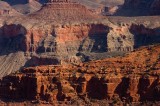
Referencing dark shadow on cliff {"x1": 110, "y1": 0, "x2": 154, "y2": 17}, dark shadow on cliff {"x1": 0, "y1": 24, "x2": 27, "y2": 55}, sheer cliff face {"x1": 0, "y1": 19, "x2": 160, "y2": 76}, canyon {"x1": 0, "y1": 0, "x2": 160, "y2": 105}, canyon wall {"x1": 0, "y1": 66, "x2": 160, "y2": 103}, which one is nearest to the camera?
canyon wall {"x1": 0, "y1": 66, "x2": 160, "y2": 103}

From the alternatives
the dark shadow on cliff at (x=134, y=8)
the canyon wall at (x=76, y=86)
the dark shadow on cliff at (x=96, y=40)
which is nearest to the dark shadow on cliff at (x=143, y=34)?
the dark shadow on cliff at (x=96, y=40)

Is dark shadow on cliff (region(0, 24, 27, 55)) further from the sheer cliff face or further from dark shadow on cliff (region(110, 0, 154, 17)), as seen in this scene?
dark shadow on cliff (region(110, 0, 154, 17))

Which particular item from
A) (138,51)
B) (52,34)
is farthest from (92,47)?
(138,51)

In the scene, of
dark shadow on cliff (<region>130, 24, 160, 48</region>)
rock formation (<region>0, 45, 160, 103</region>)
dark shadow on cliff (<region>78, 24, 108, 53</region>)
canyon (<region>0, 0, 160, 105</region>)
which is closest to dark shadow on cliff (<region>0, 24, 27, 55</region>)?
canyon (<region>0, 0, 160, 105</region>)

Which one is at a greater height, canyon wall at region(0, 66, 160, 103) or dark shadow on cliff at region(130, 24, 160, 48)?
dark shadow on cliff at region(130, 24, 160, 48)

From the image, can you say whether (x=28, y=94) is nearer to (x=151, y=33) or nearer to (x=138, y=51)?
(x=138, y=51)

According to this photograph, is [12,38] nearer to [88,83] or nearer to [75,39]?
[75,39]

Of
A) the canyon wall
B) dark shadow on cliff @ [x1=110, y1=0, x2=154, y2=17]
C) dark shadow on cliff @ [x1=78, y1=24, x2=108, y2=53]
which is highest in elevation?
dark shadow on cliff @ [x1=110, y1=0, x2=154, y2=17]

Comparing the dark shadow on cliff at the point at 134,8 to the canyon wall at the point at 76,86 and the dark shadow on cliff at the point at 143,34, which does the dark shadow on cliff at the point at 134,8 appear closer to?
the dark shadow on cliff at the point at 143,34
